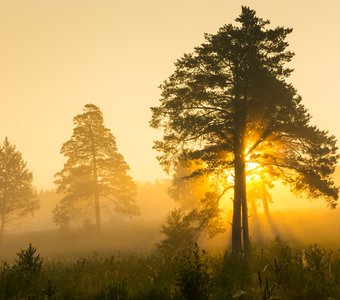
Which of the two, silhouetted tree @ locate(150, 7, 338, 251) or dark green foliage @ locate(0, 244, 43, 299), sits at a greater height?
silhouetted tree @ locate(150, 7, 338, 251)

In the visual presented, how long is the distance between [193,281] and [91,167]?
39015 mm

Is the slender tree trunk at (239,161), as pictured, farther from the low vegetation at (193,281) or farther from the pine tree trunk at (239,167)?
the low vegetation at (193,281)

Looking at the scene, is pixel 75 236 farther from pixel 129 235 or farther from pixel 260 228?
pixel 260 228

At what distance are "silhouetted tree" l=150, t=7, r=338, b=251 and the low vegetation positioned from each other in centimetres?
971

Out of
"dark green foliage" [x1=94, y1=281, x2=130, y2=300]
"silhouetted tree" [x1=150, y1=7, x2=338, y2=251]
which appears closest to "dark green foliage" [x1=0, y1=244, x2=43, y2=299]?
"dark green foliage" [x1=94, y1=281, x2=130, y2=300]

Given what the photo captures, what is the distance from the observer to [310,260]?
698cm

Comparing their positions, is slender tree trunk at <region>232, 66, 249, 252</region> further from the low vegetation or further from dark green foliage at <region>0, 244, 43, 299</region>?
dark green foliage at <region>0, 244, 43, 299</region>

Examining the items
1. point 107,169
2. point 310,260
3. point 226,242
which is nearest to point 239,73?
point 310,260

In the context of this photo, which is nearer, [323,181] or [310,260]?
[310,260]

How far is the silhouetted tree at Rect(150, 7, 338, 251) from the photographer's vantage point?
18.4 metres

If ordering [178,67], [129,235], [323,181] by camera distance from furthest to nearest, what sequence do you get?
[129,235] → [178,67] → [323,181]

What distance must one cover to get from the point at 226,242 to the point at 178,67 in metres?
17.4

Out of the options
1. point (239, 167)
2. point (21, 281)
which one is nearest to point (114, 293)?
point (21, 281)

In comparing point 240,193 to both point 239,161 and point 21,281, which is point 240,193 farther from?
point 21,281
